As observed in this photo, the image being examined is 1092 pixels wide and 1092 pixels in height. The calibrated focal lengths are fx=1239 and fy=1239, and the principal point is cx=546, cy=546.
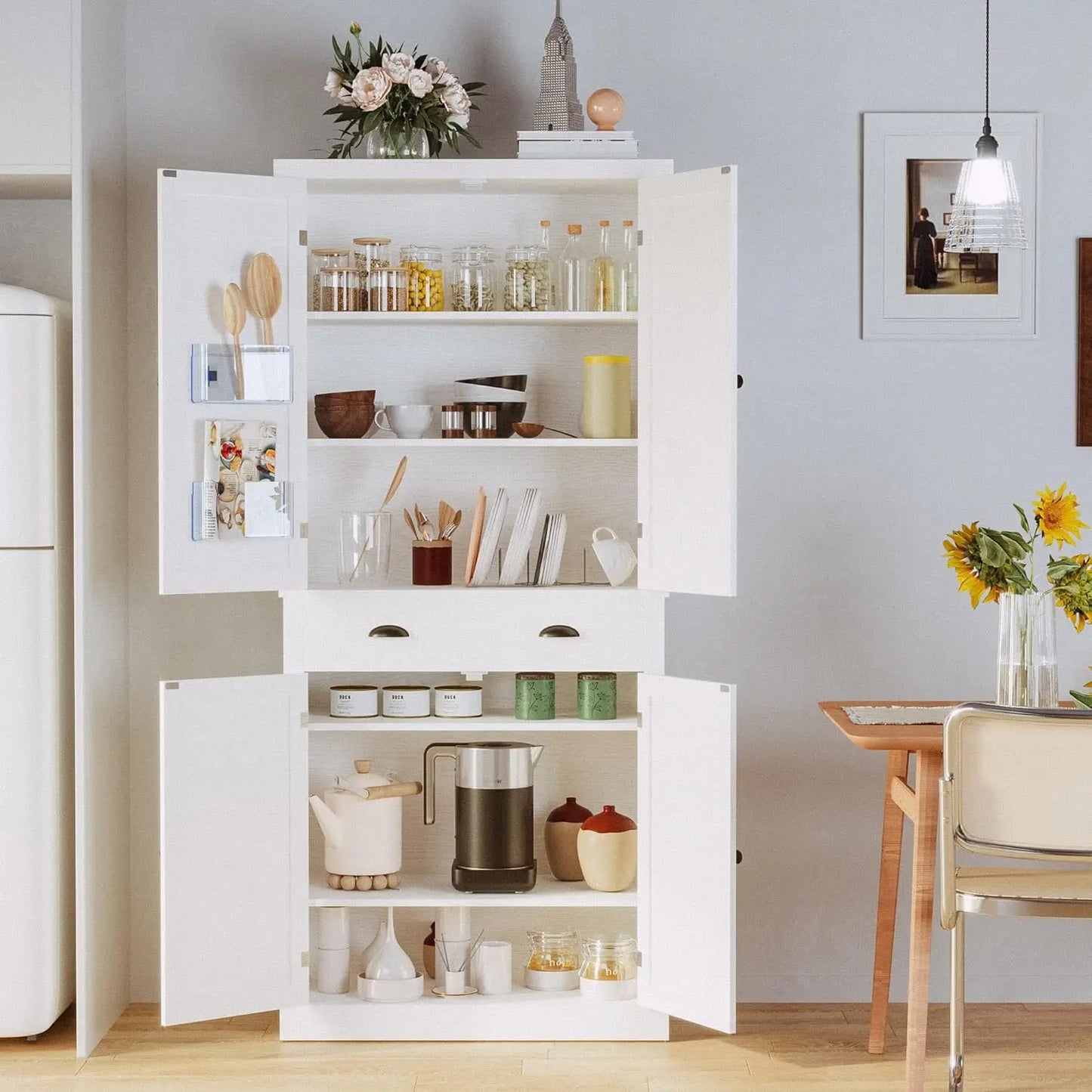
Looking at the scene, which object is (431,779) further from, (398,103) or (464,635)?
(398,103)

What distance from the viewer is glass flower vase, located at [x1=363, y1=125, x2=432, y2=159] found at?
2963 millimetres

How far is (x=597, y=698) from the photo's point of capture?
2.98 metres

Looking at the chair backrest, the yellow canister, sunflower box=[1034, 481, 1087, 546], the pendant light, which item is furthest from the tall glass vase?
the yellow canister

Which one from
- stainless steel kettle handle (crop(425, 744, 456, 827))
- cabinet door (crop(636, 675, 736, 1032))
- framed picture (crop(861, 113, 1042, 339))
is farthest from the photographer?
framed picture (crop(861, 113, 1042, 339))

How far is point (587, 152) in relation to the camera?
294 centimetres

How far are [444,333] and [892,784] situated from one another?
1.56 metres

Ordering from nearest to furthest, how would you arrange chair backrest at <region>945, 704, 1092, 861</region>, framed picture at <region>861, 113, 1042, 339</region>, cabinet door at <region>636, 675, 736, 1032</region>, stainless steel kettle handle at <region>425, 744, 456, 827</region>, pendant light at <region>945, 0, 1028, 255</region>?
chair backrest at <region>945, 704, 1092, 861</region> < pendant light at <region>945, 0, 1028, 255</region> < cabinet door at <region>636, 675, 736, 1032</region> < stainless steel kettle handle at <region>425, 744, 456, 827</region> < framed picture at <region>861, 113, 1042, 339</region>

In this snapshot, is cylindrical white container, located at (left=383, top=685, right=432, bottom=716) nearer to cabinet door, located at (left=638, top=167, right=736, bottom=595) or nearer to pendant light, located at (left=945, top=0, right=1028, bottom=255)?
cabinet door, located at (left=638, top=167, right=736, bottom=595)

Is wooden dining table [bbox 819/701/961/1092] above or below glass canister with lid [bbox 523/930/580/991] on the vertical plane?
above

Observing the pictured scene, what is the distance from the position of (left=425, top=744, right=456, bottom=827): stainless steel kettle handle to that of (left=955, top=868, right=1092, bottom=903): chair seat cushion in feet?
4.05

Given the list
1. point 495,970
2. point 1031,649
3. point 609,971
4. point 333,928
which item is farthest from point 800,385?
point 333,928

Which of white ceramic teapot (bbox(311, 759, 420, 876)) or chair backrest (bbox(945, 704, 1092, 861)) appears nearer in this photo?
chair backrest (bbox(945, 704, 1092, 861))

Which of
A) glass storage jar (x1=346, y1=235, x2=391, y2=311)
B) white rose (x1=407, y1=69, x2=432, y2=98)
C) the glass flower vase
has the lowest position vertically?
glass storage jar (x1=346, y1=235, x2=391, y2=311)

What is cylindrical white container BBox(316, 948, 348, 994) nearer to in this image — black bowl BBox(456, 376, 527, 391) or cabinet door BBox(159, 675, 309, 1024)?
cabinet door BBox(159, 675, 309, 1024)
